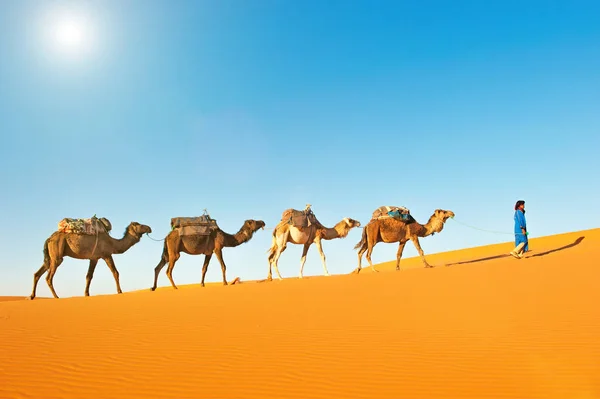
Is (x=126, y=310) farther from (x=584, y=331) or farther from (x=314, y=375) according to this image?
(x=584, y=331)

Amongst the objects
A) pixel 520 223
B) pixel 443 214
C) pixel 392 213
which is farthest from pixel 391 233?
pixel 520 223

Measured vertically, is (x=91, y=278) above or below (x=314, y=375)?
above

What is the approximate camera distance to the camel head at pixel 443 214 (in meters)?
19.6

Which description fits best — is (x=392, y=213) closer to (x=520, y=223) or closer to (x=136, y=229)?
(x=520, y=223)

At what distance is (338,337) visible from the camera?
21.4ft

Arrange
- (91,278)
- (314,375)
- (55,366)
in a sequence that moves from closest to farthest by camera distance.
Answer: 1. (314,375)
2. (55,366)
3. (91,278)

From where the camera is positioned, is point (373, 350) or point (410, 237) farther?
point (410, 237)

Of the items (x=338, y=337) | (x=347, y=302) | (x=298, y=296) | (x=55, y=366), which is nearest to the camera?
(x=55, y=366)

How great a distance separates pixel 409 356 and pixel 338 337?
1.26 m

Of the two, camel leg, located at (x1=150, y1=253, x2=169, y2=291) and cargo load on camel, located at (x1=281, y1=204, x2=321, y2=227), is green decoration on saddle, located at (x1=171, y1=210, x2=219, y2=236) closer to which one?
camel leg, located at (x1=150, y1=253, x2=169, y2=291)

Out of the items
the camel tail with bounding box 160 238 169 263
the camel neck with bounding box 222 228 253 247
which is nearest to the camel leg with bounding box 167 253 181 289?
the camel tail with bounding box 160 238 169 263

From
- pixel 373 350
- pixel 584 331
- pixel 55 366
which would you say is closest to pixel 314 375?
pixel 373 350

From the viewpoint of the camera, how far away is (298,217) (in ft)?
61.5

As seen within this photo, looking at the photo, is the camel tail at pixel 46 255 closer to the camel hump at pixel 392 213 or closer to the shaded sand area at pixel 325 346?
the shaded sand area at pixel 325 346
